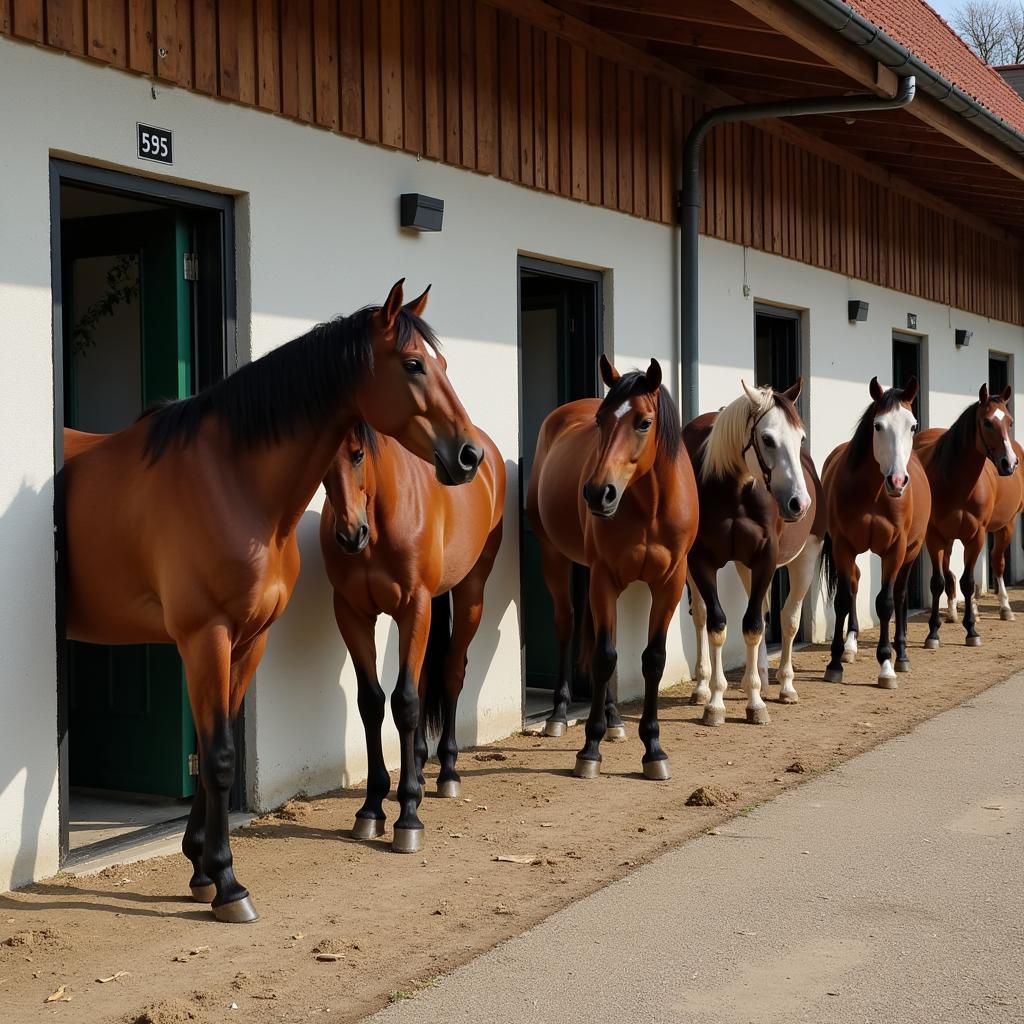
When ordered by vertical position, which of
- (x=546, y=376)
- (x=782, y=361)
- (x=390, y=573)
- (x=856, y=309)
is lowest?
(x=390, y=573)

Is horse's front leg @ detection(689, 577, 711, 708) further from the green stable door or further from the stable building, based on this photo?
the green stable door

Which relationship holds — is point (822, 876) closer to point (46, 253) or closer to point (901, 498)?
point (46, 253)

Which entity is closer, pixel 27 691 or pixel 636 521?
pixel 27 691

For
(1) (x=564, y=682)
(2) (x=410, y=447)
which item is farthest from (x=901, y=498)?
(2) (x=410, y=447)

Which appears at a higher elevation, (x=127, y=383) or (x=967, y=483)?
(x=127, y=383)

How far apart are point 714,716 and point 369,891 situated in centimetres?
339

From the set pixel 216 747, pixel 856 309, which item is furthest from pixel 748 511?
pixel 856 309

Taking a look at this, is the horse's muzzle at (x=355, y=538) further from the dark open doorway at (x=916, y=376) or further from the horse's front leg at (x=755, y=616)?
the dark open doorway at (x=916, y=376)

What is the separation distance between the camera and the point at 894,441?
27.7 ft

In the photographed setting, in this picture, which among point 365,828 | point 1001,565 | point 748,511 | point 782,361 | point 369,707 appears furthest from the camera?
point 1001,565

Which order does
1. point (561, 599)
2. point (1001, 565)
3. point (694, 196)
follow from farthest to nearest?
1. point (1001, 565)
2. point (694, 196)
3. point (561, 599)

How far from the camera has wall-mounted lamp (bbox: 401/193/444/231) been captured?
6.28 meters

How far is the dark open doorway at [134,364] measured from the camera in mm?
5422

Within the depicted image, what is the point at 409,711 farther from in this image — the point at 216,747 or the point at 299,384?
the point at 299,384
